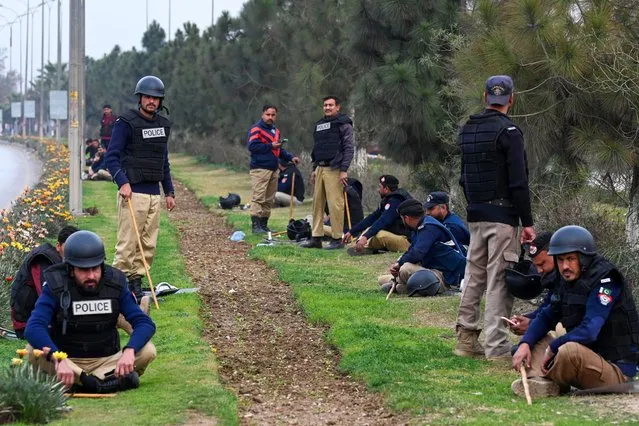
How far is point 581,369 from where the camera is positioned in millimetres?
8125

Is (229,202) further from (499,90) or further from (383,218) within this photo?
(499,90)

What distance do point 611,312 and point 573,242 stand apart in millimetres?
528

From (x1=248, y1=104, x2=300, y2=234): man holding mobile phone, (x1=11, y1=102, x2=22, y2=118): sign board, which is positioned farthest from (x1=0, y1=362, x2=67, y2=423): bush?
(x1=11, y1=102, x2=22, y2=118): sign board

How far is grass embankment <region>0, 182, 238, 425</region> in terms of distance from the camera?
25.1ft

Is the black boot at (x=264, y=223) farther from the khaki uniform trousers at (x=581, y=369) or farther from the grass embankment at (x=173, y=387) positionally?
the khaki uniform trousers at (x=581, y=369)

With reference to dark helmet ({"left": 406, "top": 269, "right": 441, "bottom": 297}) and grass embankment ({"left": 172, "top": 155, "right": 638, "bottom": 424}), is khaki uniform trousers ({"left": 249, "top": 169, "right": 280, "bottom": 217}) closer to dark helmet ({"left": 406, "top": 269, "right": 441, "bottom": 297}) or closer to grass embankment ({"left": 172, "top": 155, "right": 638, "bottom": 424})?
grass embankment ({"left": 172, "top": 155, "right": 638, "bottom": 424})

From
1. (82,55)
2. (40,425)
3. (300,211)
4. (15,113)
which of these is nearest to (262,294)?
(40,425)

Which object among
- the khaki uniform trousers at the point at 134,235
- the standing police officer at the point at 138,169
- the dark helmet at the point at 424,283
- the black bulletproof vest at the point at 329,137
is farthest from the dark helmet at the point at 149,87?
the black bulletproof vest at the point at 329,137

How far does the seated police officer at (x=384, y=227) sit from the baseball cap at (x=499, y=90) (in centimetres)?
547

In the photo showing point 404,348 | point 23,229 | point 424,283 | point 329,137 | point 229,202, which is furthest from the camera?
point 229,202

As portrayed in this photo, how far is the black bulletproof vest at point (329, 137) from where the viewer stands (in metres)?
17.2

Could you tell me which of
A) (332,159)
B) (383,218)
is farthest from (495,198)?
(332,159)

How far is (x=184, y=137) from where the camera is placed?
60312 millimetres

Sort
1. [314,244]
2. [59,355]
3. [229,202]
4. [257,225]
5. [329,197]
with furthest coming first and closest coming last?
[229,202] < [257,225] < [314,244] < [329,197] < [59,355]
